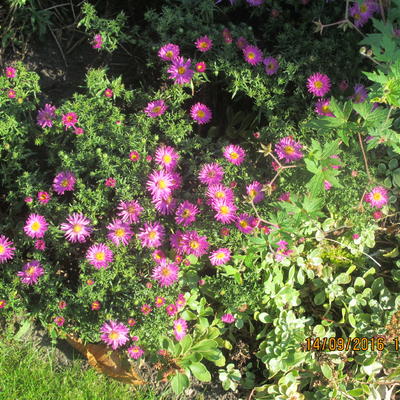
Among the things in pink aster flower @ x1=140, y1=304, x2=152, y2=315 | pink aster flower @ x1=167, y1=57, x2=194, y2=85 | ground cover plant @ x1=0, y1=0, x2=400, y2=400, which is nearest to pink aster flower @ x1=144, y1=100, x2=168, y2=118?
Answer: ground cover plant @ x1=0, y1=0, x2=400, y2=400

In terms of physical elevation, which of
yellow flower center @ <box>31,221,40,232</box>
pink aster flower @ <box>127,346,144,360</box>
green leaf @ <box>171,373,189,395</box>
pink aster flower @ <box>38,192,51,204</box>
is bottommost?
green leaf @ <box>171,373,189,395</box>

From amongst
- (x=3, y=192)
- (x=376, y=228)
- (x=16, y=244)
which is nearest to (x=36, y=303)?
(x=16, y=244)

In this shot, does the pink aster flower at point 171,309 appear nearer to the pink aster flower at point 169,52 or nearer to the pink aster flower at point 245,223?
the pink aster flower at point 245,223

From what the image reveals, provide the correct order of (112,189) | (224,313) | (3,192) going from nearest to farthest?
1. (112,189)
2. (224,313)
3. (3,192)

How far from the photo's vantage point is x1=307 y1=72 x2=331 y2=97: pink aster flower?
87.7 inches

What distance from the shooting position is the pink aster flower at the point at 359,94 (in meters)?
2.26

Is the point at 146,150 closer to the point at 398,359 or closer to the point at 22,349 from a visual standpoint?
the point at 22,349

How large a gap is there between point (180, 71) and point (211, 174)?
1.70 feet

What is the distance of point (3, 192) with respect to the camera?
8.06ft

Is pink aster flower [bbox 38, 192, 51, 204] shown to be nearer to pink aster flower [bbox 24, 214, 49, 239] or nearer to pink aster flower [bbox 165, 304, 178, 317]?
pink aster flower [bbox 24, 214, 49, 239]

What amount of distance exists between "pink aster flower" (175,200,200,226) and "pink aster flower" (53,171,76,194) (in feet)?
1.52

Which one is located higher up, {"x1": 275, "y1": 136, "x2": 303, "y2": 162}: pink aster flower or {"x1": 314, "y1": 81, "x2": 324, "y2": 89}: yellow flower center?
{"x1": 314, "y1": 81, "x2": 324, "y2": 89}: yellow flower center

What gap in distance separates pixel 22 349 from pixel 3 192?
787mm

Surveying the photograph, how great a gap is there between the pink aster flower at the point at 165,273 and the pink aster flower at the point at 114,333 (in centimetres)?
25
